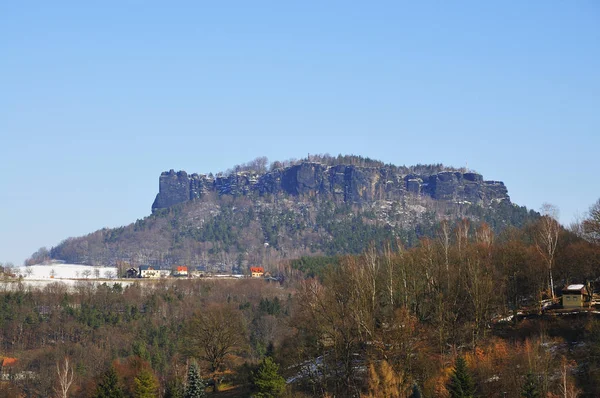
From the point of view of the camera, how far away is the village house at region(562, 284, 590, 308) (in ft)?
236

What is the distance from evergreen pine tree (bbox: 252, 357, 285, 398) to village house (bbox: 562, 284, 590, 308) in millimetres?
25489

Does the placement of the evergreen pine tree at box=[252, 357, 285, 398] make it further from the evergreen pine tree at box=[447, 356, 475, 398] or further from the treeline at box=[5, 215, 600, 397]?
the evergreen pine tree at box=[447, 356, 475, 398]

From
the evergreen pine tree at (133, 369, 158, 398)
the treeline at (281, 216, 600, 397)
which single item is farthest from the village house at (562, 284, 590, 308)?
the evergreen pine tree at (133, 369, 158, 398)

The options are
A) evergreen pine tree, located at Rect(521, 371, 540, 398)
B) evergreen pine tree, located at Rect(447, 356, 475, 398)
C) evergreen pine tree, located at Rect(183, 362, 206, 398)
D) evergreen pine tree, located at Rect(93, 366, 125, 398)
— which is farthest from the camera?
evergreen pine tree, located at Rect(183, 362, 206, 398)

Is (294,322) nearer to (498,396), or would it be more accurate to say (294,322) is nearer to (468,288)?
(468,288)

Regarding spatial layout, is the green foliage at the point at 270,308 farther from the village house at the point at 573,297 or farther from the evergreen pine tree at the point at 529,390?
the evergreen pine tree at the point at 529,390

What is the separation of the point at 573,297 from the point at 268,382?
27.1 m

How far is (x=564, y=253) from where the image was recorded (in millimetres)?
82688

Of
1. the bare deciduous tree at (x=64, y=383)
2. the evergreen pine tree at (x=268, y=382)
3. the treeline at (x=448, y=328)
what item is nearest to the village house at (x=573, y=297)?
the treeline at (x=448, y=328)

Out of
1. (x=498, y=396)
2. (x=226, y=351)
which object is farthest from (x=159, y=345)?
(x=498, y=396)

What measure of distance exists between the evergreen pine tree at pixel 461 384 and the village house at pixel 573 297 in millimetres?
22673

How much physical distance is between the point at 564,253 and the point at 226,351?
110ft

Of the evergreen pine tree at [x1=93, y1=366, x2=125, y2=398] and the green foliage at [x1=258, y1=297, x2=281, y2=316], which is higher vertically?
the green foliage at [x1=258, y1=297, x2=281, y2=316]

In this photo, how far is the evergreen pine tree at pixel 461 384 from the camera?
5103 cm
